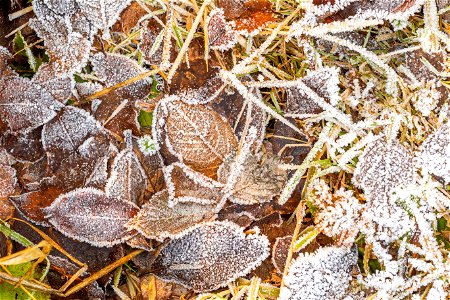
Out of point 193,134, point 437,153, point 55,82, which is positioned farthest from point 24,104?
point 437,153

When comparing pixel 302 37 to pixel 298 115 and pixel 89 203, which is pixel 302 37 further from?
pixel 89 203

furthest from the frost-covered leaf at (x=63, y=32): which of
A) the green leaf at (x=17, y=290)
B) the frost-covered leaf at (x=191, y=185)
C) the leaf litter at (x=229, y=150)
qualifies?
the green leaf at (x=17, y=290)

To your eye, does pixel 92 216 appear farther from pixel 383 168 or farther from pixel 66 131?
pixel 383 168

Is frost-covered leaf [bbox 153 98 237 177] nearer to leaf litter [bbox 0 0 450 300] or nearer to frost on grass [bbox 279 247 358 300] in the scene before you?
leaf litter [bbox 0 0 450 300]

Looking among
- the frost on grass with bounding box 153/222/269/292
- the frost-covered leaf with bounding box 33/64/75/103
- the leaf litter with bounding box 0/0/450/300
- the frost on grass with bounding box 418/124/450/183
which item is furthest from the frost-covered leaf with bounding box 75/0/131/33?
the frost on grass with bounding box 418/124/450/183

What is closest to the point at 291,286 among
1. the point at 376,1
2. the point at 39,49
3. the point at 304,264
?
the point at 304,264

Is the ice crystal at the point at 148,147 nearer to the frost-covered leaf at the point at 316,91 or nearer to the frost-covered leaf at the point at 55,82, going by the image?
the frost-covered leaf at the point at 55,82
